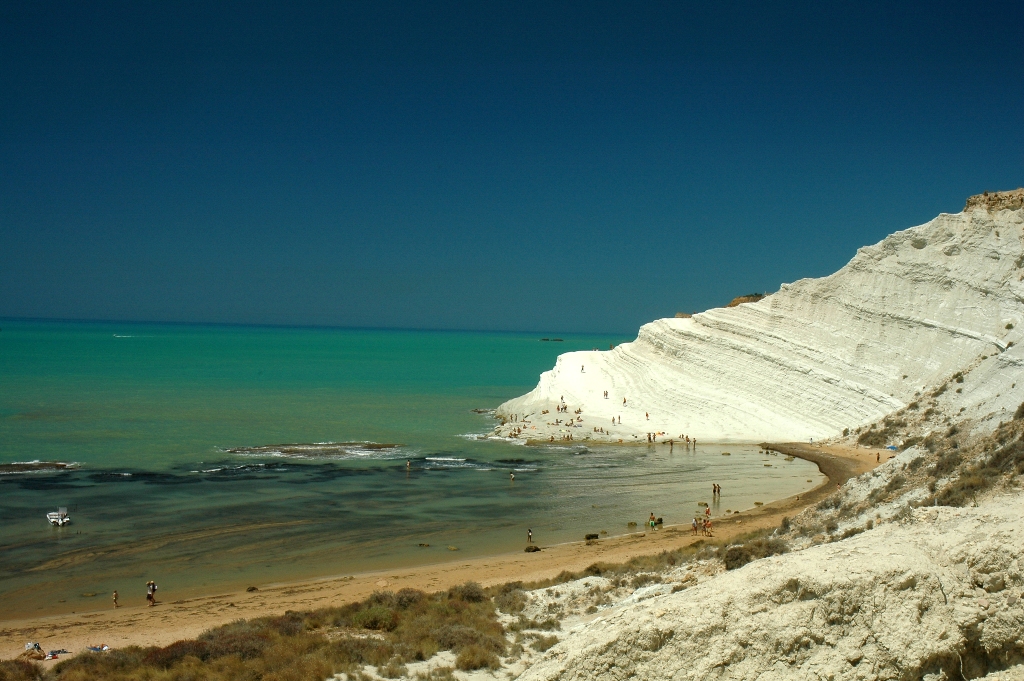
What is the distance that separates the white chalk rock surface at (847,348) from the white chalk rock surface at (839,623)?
24.3m

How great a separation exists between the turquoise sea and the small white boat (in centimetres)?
23

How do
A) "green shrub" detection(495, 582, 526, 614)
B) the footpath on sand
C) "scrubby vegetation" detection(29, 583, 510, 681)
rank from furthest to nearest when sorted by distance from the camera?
the footpath on sand, "green shrub" detection(495, 582, 526, 614), "scrubby vegetation" detection(29, 583, 510, 681)

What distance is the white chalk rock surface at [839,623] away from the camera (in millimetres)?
5188

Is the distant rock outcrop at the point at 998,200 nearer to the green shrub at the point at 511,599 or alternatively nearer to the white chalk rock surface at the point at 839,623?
the green shrub at the point at 511,599

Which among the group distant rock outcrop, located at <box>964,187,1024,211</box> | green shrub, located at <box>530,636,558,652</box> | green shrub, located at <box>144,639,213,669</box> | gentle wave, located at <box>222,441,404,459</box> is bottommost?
green shrub, located at <box>144,639,213,669</box>

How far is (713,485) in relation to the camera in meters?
25.8

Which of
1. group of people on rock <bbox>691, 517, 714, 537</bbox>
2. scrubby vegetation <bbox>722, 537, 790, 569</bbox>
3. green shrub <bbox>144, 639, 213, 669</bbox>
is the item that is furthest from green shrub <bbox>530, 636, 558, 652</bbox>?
group of people on rock <bbox>691, 517, 714, 537</bbox>

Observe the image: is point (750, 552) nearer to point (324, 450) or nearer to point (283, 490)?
point (283, 490)

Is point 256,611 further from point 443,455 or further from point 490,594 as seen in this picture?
point 443,455

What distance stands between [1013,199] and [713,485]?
19279 mm

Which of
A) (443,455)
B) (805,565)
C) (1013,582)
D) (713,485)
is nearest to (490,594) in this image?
(805,565)

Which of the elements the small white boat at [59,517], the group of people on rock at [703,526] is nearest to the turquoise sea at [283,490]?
the small white boat at [59,517]

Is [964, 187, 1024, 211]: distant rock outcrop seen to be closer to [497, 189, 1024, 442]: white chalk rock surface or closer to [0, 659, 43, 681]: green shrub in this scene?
[497, 189, 1024, 442]: white chalk rock surface

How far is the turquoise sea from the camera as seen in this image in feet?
58.7
